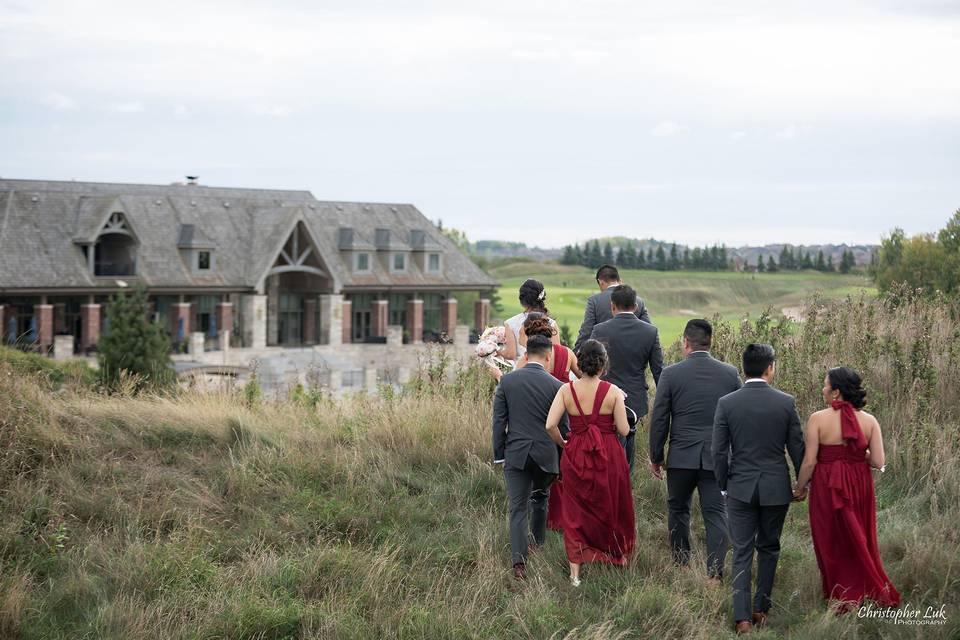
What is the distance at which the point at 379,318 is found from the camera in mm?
48531

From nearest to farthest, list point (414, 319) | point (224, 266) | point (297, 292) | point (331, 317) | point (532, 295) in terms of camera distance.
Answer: point (532, 295) → point (224, 266) → point (331, 317) → point (297, 292) → point (414, 319)

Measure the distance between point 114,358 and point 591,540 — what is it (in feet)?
72.3

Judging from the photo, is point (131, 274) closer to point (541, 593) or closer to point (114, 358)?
point (114, 358)

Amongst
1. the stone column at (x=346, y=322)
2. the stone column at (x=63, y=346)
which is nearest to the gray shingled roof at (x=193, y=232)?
the stone column at (x=346, y=322)

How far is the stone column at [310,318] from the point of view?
47.6 m

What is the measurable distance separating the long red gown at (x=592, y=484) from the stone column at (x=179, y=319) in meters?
36.5

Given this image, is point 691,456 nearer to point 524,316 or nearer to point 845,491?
point 845,491

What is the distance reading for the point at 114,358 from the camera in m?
27.0

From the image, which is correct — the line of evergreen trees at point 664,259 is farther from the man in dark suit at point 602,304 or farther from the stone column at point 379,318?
the man in dark suit at point 602,304

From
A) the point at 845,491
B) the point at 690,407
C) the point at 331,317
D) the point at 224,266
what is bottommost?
the point at 331,317

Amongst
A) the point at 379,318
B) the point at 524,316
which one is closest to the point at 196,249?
the point at 379,318

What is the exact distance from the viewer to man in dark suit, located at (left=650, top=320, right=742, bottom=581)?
7602mm

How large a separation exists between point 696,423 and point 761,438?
703mm

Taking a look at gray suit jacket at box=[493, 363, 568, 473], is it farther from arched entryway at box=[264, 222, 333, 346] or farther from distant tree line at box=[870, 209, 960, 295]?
arched entryway at box=[264, 222, 333, 346]
